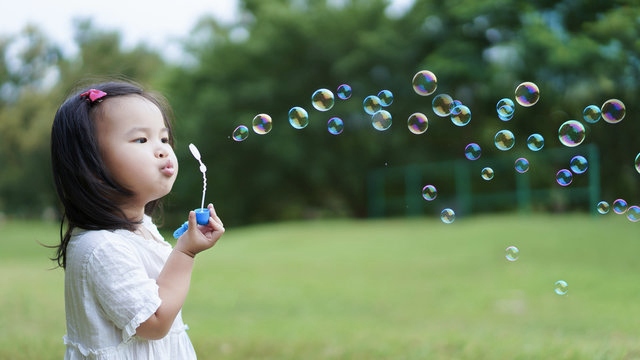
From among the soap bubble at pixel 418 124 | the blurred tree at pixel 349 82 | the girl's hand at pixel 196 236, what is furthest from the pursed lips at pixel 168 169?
the blurred tree at pixel 349 82

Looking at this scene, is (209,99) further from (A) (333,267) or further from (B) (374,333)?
(B) (374,333)

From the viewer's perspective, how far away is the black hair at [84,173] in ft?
5.75

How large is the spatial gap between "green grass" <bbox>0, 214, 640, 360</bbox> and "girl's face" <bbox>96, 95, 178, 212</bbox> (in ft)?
6.74

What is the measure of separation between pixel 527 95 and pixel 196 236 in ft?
7.11

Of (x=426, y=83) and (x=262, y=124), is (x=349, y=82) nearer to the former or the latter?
(x=426, y=83)

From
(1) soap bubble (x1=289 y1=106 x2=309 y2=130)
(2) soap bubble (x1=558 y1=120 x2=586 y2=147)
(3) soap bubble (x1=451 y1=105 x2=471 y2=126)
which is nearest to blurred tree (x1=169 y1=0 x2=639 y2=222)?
(2) soap bubble (x1=558 y1=120 x2=586 y2=147)

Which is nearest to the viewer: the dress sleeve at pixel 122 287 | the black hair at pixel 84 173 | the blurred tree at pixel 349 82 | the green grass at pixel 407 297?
the dress sleeve at pixel 122 287

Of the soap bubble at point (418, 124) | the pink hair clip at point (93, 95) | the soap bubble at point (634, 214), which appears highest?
the pink hair clip at point (93, 95)

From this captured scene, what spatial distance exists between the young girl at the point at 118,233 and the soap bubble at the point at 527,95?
6.63 feet

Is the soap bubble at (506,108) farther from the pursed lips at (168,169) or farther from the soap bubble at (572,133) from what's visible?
the pursed lips at (168,169)

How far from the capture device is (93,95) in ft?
5.92

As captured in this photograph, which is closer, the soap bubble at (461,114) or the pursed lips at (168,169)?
the pursed lips at (168,169)

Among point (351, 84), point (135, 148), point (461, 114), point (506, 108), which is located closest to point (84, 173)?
point (135, 148)

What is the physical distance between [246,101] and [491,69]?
20.9 ft
